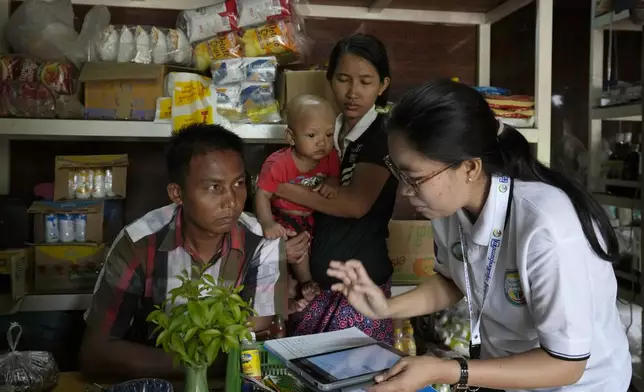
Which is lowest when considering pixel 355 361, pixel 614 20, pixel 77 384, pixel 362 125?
pixel 77 384

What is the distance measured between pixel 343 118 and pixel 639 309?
1491 mm

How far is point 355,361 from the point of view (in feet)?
3.63

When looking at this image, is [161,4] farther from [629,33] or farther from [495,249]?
[629,33]

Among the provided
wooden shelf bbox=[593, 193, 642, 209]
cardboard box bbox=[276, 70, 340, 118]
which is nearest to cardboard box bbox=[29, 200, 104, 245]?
cardboard box bbox=[276, 70, 340, 118]

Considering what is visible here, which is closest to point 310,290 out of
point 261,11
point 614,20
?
point 261,11

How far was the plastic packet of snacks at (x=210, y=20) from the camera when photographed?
6.66ft

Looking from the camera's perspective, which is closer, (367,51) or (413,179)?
(413,179)

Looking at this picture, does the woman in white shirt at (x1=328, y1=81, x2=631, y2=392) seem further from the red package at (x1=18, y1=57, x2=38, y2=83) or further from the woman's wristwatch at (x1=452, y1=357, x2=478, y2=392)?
the red package at (x1=18, y1=57, x2=38, y2=83)

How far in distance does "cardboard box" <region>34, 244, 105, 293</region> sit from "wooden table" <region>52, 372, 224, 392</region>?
724 millimetres

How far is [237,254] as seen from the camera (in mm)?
1662

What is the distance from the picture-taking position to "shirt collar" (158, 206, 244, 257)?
1611 millimetres

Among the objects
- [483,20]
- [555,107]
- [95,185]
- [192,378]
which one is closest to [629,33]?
[555,107]

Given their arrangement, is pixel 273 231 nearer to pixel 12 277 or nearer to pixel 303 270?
pixel 303 270

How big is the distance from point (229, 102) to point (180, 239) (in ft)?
1.93
